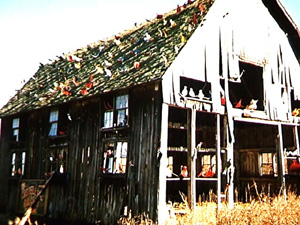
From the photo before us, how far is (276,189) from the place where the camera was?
56.7 ft

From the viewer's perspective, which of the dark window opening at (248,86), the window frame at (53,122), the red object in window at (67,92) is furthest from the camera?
the window frame at (53,122)

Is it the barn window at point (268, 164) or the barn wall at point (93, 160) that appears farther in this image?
the barn window at point (268, 164)

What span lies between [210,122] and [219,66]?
423cm

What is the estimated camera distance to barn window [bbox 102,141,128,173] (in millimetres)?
14789

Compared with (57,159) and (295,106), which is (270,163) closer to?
(295,106)

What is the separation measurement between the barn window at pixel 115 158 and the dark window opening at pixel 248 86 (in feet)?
19.6

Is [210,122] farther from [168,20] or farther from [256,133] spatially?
[168,20]

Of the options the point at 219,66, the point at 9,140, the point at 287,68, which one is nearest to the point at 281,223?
the point at 219,66

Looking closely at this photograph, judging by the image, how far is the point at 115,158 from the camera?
1480 centimetres

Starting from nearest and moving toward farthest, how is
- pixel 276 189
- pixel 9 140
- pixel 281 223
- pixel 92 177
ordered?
1. pixel 281 223
2. pixel 92 177
3. pixel 276 189
4. pixel 9 140

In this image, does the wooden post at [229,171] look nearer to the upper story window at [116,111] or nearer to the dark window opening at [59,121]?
the upper story window at [116,111]

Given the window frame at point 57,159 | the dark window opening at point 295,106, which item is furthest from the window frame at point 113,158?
the dark window opening at point 295,106

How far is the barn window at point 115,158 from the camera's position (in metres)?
14.8

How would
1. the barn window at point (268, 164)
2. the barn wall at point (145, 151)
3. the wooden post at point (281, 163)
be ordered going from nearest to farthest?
the barn wall at point (145, 151)
the wooden post at point (281, 163)
the barn window at point (268, 164)
